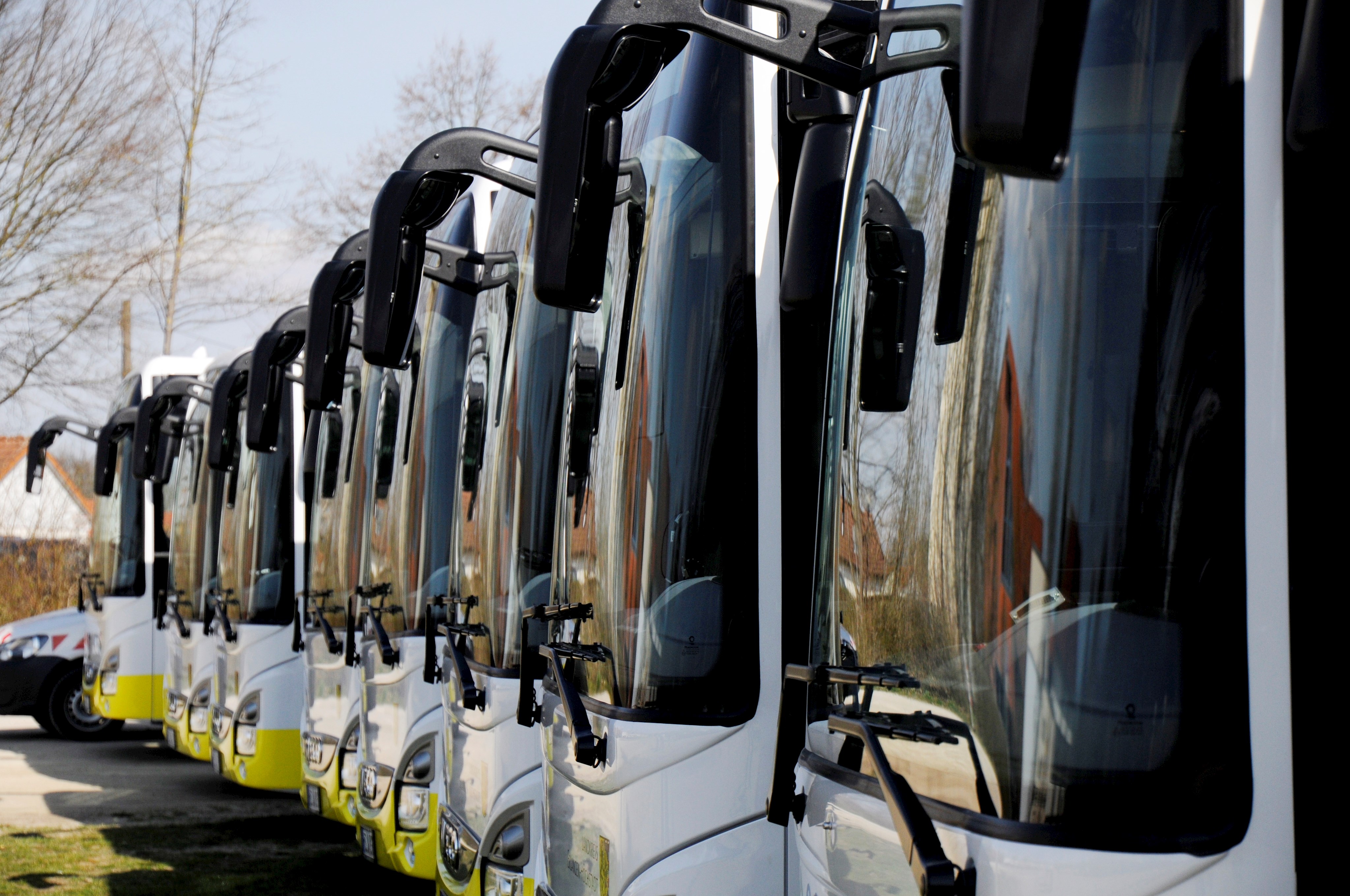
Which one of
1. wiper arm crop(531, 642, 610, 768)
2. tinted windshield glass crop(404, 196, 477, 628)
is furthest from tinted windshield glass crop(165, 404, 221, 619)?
wiper arm crop(531, 642, 610, 768)

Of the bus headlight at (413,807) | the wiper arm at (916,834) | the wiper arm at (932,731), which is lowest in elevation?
the bus headlight at (413,807)

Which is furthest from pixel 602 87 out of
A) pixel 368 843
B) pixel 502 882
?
pixel 368 843

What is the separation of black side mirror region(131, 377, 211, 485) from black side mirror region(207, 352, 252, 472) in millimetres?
1593

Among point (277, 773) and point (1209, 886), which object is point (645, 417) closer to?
point (1209, 886)

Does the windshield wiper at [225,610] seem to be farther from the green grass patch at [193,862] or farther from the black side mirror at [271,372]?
the black side mirror at [271,372]

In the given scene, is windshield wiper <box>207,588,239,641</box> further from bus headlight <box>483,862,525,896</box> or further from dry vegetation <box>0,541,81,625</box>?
dry vegetation <box>0,541,81,625</box>

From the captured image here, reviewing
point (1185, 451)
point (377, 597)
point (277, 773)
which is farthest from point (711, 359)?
point (277, 773)

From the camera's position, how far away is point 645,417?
3604mm

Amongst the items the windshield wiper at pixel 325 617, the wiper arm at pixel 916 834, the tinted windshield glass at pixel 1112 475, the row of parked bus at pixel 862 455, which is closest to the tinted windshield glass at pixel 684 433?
the row of parked bus at pixel 862 455

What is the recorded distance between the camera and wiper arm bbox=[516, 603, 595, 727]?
388 centimetres

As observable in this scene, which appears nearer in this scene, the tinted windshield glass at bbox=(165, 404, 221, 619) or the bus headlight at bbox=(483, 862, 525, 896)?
the bus headlight at bbox=(483, 862, 525, 896)

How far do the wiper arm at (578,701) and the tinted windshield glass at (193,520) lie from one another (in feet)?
25.4

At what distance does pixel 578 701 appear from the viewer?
12.3ft

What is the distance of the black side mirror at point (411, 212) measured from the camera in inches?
180
